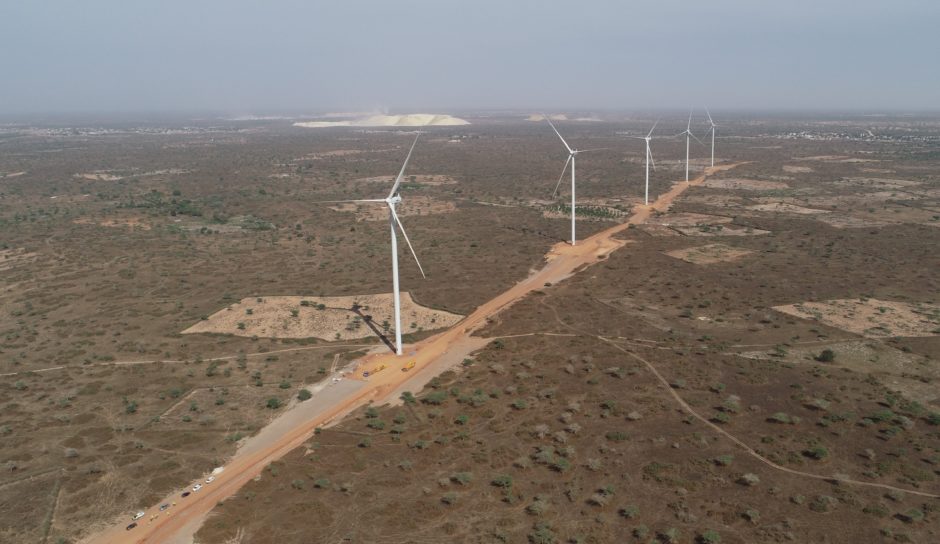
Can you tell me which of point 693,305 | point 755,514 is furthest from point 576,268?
point 755,514

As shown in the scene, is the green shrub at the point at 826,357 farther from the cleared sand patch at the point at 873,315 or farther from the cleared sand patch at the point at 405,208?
the cleared sand patch at the point at 405,208

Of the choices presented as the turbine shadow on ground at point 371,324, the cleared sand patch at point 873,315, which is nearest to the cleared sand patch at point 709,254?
the cleared sand patch at point 873,315

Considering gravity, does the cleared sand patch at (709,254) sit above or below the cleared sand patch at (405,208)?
below

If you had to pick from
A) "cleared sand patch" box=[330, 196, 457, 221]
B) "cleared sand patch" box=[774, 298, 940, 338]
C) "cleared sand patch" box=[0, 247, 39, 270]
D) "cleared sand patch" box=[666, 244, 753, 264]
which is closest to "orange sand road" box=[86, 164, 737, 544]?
"cleared sand patch" box=[666, 244, 753, 264]

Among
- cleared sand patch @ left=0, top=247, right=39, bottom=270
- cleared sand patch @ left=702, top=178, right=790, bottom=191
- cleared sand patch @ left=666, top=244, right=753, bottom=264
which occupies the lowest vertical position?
cleared sand patch @ left=666, top=244, right=753, bottom=264

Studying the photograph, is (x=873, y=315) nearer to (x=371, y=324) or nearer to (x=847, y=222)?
(x=371, y=324)

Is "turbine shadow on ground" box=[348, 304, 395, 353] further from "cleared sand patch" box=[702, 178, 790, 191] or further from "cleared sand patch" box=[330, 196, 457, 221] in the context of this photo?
"cleared sand patch" box=[702, 178, 790, 191]

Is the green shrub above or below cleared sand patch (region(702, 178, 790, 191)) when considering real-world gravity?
below
